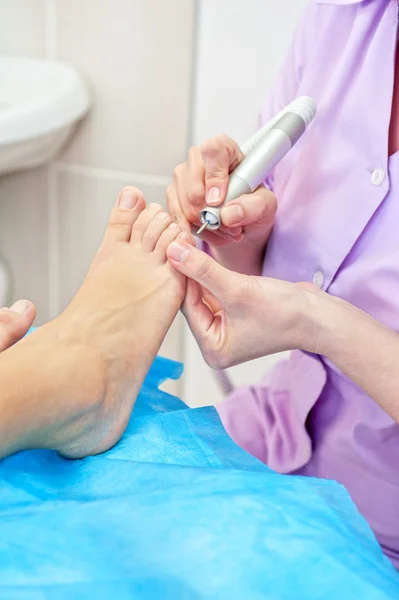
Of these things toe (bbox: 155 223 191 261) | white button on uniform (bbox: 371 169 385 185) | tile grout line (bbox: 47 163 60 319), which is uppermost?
white button on uniform (bbox: 371 169 385 185)

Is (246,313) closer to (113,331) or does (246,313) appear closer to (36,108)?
(113,331)

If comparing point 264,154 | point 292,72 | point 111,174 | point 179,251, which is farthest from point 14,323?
point 111,174

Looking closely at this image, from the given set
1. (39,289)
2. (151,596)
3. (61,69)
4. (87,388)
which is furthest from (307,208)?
(39,289)

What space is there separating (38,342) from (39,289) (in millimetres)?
702

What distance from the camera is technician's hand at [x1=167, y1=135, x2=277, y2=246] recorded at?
1.86 feet

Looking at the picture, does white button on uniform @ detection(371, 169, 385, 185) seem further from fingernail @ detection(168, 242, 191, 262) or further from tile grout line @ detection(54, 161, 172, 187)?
tile grout line @ detection(54, 161, 172, 187)

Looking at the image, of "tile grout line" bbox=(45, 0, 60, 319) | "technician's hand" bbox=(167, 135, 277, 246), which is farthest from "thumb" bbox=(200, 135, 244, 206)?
"tile grout line" bbox=(45, 0, 60, 319)

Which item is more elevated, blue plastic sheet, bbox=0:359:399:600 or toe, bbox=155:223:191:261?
toe, bbox=155:223:191:261

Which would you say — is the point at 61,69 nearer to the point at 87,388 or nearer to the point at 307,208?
the point at 307,208

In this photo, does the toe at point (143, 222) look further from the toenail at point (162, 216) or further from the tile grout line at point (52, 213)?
the tile grout line at point (52, 213)

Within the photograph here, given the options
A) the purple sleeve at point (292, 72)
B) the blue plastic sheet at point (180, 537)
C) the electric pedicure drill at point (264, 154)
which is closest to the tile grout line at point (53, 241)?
the purple sleeve at point (292, 72)

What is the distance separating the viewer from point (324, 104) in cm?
64

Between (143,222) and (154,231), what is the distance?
0.02 metres

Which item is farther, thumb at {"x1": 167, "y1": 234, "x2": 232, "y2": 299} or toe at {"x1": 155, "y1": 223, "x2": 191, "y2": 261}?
toe at {"x1": 155, "y1": 223, "x2": 191, "y2": 261}
